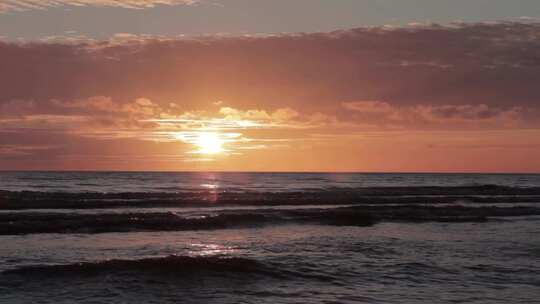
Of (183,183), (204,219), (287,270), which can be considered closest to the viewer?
(287,270)

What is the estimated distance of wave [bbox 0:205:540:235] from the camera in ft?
80.2

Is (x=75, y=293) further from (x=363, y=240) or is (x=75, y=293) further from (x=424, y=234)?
(x=424, y=234)

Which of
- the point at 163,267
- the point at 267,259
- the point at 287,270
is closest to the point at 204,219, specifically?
the point at 267,259

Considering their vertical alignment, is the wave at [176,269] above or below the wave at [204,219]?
below

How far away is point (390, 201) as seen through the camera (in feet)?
151

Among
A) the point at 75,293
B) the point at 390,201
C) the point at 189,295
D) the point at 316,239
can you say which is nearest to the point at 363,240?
the point at 316,239

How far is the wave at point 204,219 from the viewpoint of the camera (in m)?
24.5

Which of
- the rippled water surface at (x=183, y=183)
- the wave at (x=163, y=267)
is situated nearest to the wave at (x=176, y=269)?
the wave at (x=163, y=267)

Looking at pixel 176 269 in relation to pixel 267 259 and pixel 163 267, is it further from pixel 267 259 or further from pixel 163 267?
pixel 267 259

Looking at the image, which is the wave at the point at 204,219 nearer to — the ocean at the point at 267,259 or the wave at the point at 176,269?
the ocean at the point at 267,259

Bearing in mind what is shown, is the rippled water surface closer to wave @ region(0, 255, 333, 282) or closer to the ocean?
the ocean

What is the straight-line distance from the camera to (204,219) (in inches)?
1103

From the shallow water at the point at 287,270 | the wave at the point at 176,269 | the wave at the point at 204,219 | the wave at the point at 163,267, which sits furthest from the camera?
the wave at the point at 204,219

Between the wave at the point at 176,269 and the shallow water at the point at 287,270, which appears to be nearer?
the shallow water at the point at 287,270
